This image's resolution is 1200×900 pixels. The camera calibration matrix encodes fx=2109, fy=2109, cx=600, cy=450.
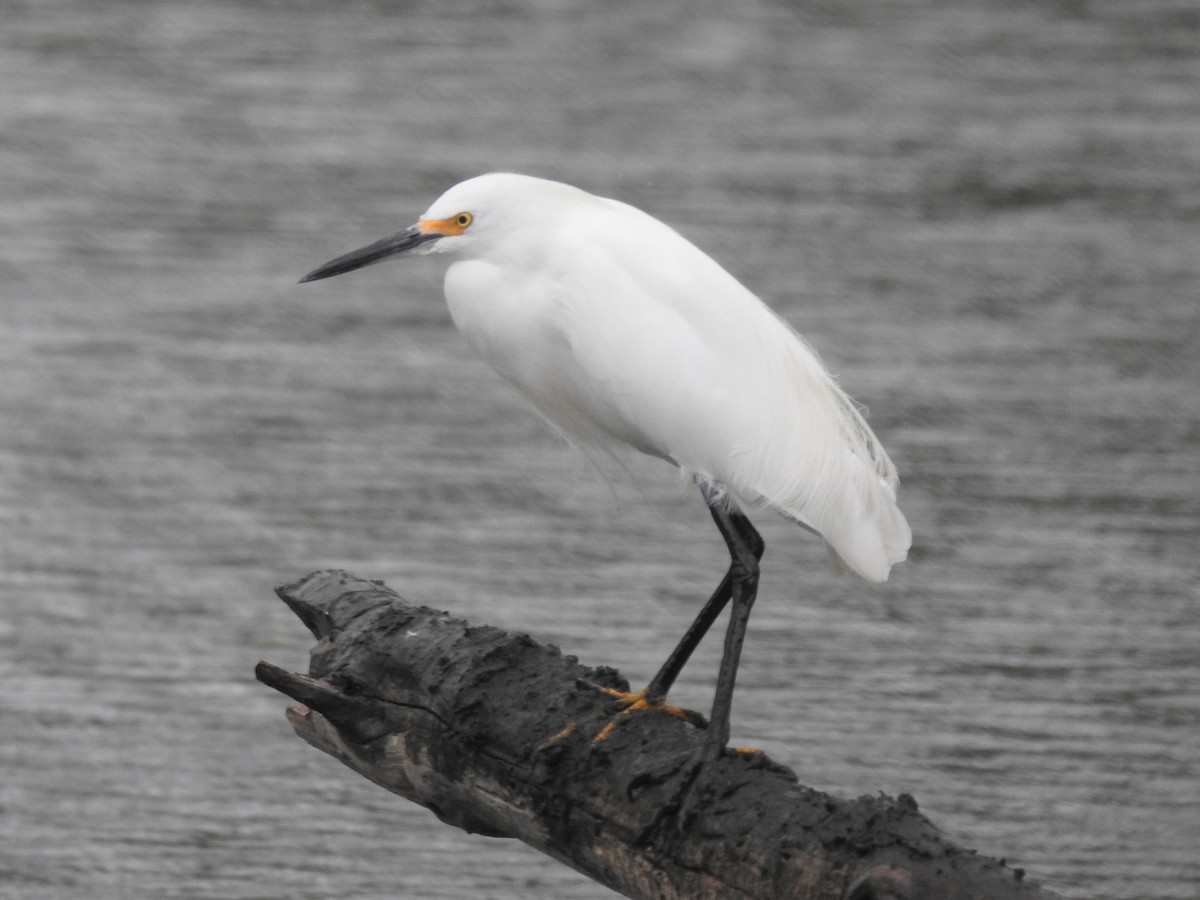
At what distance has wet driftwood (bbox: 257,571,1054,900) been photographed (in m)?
2.60

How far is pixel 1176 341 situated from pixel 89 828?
4.48 meters

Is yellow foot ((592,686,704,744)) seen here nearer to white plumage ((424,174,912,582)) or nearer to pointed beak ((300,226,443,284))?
white plumage ((424,174,912,582))

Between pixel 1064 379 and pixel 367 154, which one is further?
pixel 367 154

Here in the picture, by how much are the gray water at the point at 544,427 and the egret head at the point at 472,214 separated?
65 cm

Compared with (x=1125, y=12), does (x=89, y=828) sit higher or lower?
lower

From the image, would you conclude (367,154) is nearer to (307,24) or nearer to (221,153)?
(221,153)

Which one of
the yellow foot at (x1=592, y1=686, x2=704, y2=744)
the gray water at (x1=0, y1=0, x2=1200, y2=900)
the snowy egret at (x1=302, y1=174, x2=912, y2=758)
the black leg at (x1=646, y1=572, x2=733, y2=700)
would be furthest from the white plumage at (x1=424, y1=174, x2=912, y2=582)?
the gray water at (x1=0, y1=0, x2=1200, y2=900)

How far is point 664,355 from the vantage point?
3.20 meters

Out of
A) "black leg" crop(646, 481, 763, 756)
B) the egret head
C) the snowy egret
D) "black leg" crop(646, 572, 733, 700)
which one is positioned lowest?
"black leg" crop(646, 572, 733, 700)

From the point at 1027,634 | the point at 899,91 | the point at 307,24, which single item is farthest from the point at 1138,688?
the point at 307,24

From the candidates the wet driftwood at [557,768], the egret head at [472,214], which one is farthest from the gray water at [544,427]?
the wet driftwood at [557,768]

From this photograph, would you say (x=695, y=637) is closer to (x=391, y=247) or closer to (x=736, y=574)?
(x=736, y=574)

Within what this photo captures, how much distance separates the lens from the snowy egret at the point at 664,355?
3189 millimetres

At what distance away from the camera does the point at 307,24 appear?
1127 centimetres
